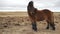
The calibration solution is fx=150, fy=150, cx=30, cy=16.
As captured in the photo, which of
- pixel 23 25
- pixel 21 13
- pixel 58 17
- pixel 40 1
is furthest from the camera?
pixel 40 1

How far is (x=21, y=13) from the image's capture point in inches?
64.8

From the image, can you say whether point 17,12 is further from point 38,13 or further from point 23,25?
point 38,13

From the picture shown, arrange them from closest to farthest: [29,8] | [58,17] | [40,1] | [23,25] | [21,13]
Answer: [29,8] < [23,25] < [58,17] < [21,13] < [40,1]

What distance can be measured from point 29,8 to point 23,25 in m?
0.27

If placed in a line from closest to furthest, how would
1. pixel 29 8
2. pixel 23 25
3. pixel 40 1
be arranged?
pixel 29 8
pixel 23 25
pixel 40 1

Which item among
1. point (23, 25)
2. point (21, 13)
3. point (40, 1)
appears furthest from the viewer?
point (40, 1)

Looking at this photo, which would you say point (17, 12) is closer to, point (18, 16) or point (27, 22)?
point (18, 16)

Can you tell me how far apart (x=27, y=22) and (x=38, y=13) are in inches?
11.3

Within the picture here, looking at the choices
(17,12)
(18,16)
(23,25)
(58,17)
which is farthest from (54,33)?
(17,12)

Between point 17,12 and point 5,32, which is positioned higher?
point 17,12

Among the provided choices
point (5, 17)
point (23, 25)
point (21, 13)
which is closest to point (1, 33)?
point (23, 25)

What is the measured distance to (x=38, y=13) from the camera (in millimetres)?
1101

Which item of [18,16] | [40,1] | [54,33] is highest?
[40,1]

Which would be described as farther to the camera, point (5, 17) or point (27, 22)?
point (5, 17)
